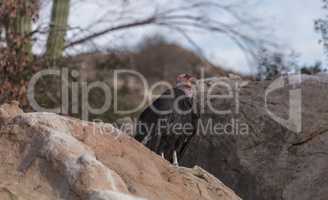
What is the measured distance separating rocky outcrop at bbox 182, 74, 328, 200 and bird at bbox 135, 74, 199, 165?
0.60 metres

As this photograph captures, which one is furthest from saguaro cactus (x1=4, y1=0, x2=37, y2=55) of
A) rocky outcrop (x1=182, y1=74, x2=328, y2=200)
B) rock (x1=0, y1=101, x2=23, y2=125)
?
rock (x1=0, y1=101, x2=23, y2=125)

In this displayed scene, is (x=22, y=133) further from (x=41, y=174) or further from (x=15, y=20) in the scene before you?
(x=15, y=20)

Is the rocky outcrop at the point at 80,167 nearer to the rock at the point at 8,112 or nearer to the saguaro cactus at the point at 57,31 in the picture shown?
the rock at the point at 8,112

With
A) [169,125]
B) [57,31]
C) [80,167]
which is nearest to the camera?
[80,167]

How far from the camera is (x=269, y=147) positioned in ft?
31.1

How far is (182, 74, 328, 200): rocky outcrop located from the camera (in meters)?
8.94

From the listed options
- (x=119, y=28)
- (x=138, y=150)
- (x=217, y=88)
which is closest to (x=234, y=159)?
(x=217, y=88)

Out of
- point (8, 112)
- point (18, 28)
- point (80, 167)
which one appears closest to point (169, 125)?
point (8, 112)

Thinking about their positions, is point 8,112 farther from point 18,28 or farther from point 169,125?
point 18,28

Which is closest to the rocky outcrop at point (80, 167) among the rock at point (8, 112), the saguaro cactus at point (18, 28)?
the rock at point (8, 112)

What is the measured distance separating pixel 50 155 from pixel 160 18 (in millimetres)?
10770

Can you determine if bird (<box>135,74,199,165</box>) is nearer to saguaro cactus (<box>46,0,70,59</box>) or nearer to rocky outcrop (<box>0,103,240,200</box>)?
rocky outcrop (<box>0,103,240,200</box>)

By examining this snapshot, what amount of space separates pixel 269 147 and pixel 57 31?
5630 mm

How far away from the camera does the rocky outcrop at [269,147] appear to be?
8.94m
